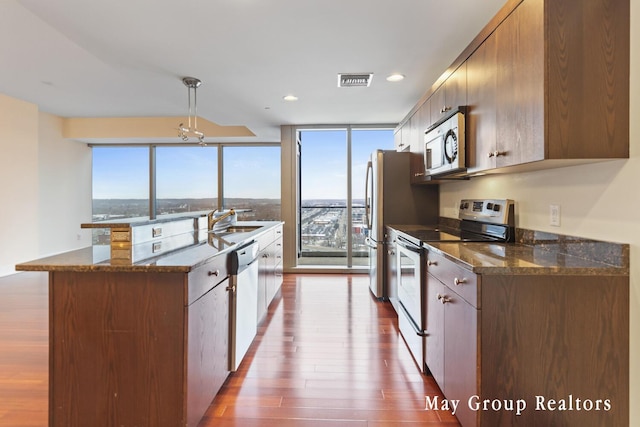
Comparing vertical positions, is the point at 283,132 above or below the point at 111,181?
above

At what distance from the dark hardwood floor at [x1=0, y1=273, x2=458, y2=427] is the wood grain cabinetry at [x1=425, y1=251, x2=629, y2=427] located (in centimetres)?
54

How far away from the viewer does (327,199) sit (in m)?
5.79

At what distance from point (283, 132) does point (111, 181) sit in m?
4.12

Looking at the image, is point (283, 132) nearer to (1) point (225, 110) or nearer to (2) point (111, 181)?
(1) point (225, 110)

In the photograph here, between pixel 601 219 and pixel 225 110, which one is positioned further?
pixel 225 110

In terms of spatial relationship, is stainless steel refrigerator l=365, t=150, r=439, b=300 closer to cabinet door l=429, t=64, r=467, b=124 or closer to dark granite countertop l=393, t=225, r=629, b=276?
cabinet door l=429, t=64, r=467, b=124

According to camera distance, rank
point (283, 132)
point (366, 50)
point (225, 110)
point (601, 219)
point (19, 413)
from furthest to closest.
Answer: point (283, 132)
point (225, 110)
point (366, 50)
point (19, 413)
point (601, 219)

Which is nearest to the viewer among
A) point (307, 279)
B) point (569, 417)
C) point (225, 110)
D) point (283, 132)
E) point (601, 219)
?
point (569, 417)

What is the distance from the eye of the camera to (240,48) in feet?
8.91

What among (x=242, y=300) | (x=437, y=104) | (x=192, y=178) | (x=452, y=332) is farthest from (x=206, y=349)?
(x=192, y=178)

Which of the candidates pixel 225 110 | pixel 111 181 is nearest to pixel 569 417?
pixel 225 110

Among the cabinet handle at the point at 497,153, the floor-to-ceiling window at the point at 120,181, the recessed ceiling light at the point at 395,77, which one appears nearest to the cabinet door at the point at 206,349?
the cabinet handle at the point at 497,153

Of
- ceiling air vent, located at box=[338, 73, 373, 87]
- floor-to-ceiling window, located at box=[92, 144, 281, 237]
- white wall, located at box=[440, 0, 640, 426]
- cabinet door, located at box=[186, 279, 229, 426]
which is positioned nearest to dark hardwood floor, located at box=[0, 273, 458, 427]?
cabinet door, located at box=[186, 279, 229, 426]

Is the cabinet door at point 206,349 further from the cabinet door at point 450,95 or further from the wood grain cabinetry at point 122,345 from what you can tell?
the cabinet door at point 450,95
